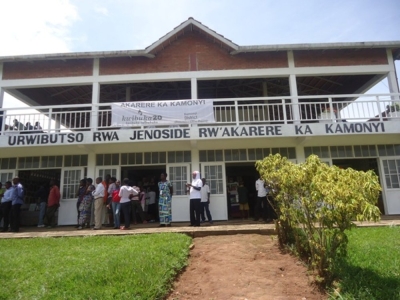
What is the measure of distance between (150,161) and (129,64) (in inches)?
145

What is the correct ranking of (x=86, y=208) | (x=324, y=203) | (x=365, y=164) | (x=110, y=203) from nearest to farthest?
(x=324, y=203)
(x=86, y=208)
(x=110, y=203)
(x=365, y=164)

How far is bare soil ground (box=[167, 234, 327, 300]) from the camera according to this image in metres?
3.99

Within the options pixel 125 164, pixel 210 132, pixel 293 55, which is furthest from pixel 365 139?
pixel 125 164

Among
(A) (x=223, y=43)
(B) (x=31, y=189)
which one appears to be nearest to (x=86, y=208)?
(B) (x=31, y=189)

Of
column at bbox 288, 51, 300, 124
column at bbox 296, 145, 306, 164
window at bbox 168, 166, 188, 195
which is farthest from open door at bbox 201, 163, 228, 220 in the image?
column at bbox 288, 51, 300, 124

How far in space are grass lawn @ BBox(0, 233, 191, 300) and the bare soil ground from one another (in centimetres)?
27

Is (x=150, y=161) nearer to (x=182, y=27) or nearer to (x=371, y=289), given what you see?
(x=182, y=27)

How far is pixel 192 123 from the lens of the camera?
9719 millimetres

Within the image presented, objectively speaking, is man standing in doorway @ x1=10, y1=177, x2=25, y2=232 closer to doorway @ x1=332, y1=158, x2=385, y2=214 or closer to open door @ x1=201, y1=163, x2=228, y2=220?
open door @ x1=201, y1=163, x2=228, y2=220

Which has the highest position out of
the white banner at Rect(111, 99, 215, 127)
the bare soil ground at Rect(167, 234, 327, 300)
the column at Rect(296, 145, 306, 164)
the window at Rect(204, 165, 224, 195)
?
the white banner at Rect(111, 99, 215, 127)

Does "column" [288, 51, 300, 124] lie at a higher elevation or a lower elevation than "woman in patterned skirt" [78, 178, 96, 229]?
higher

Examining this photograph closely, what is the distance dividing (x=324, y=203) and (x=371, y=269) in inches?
50.9

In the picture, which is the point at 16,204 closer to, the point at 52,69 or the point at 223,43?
the point at 52,69

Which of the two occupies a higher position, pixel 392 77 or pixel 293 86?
pixel 392 77
